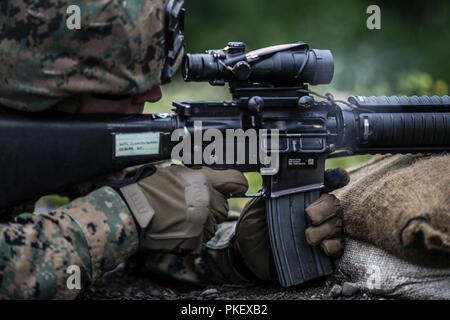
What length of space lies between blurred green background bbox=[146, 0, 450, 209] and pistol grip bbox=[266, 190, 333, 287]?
2.91m

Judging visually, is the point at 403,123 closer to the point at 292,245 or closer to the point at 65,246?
the point at 292,245

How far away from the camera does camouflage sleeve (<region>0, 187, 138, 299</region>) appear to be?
9.87ft

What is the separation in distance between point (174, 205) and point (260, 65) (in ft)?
2.05

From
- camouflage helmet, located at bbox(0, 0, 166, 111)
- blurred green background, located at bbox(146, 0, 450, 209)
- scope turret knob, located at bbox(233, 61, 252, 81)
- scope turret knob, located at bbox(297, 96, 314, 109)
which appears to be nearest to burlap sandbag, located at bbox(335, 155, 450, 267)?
scope turret knob, located at bbox(297, 96, 314, 109)

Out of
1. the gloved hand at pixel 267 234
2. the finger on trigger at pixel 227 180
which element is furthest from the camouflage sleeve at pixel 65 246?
the gloved hand at pixel 267 234

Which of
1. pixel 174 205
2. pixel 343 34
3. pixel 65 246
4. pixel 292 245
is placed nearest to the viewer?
pixel 65 246

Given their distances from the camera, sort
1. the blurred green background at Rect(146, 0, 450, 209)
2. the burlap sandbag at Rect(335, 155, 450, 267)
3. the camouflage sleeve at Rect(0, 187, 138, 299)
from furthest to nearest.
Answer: the blurred green background at Rect(146, 0, 450, 209) < the burlap sandbag at Rect(335, 155, 450, 267) < the camouflage sleeve at Rect(0, 187, 138, 299)

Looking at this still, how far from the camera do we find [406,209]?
3305 millimetres

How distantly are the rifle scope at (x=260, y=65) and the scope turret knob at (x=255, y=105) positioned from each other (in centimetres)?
9

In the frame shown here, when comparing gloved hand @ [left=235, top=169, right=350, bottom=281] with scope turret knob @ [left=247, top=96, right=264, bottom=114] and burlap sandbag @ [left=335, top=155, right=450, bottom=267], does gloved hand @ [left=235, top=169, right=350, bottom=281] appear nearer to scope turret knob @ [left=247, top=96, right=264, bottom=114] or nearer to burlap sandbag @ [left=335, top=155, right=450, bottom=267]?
burlap sandbag @ [left=335, top=155, right=450, bottom=267]

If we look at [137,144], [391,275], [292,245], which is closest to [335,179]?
[292,245]

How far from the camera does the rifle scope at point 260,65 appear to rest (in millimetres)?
3375

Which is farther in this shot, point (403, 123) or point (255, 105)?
point (403, 123)

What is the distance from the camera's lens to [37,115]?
10.7 feet
